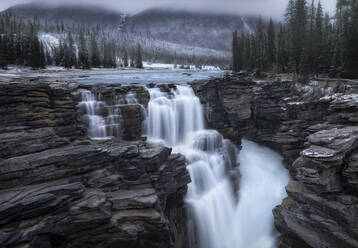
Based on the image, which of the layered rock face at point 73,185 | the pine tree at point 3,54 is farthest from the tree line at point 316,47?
the pine tree at point 3,54

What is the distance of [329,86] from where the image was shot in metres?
19.1

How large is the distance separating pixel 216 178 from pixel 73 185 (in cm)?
1022

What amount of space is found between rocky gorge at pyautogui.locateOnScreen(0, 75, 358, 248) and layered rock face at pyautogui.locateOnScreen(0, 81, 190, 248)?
0.04 meters

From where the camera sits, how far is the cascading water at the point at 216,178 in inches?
531

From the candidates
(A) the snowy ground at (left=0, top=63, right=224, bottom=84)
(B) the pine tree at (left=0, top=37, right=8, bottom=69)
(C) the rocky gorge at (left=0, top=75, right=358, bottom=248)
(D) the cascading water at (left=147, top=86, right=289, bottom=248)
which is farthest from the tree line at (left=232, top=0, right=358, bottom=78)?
(B) the pine tree at (left=0, top=37, right=8, bottom=69)

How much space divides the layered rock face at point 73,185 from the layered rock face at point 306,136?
6602 millimetres

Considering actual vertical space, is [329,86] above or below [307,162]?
above

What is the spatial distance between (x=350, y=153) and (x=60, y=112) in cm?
1627

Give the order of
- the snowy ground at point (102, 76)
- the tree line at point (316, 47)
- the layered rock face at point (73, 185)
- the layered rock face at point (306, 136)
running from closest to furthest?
1. the layered rock face at point (73, 185)
2. the layered rock face at point (306, 136)
3. the tree line at point (316, 47)
4. the snowy ground at point (102, 76)

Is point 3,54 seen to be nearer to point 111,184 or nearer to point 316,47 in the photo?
point 111,184

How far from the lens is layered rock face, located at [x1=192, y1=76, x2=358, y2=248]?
400 inches

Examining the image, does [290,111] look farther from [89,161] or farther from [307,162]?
[89,161]

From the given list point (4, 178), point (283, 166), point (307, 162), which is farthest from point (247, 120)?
point (4, 178)

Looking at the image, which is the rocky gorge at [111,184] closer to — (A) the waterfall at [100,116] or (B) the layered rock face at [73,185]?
(B) the layered rock face at [73,185]
